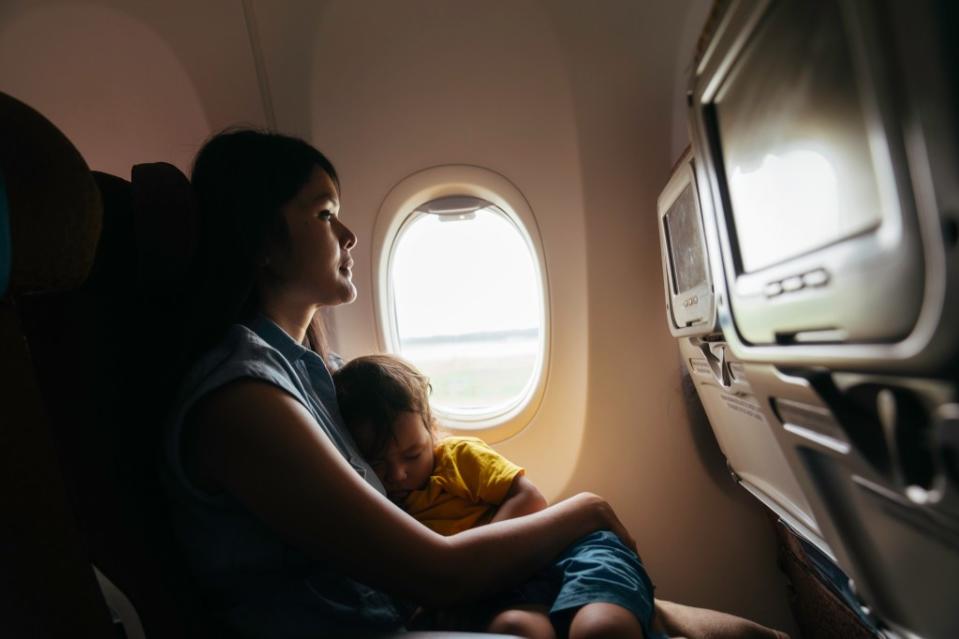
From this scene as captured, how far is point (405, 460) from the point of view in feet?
4.96

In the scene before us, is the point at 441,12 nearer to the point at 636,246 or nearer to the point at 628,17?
the point at 628,17

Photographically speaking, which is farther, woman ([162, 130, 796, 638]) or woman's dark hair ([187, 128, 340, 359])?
woman's dark hair ([187, 128, 340, 359])

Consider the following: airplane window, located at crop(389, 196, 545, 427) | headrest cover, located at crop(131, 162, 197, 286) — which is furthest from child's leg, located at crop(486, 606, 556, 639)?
airplane window, located at crop(389, 196, 545, 427)

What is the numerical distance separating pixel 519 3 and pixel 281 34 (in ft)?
2.65

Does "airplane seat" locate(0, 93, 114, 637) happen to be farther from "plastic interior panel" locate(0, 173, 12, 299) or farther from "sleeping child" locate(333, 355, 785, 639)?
"sleeping child" locate(333, 355, 785, 639)

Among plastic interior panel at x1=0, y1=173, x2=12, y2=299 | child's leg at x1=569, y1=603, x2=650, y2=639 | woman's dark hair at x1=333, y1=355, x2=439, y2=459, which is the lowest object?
child's leg at x1=569, y1=603, x2=650, y2=639

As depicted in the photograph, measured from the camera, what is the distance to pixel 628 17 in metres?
1.80

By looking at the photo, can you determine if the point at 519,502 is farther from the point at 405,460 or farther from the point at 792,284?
the point at 792,284

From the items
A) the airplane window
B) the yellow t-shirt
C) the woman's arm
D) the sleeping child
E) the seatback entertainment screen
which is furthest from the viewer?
the airplane window

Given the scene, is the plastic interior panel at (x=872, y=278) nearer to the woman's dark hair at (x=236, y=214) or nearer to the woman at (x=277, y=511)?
the woman at (x=277, y=511)

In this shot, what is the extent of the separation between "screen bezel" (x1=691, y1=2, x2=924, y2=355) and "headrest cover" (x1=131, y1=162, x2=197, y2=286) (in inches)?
33.9

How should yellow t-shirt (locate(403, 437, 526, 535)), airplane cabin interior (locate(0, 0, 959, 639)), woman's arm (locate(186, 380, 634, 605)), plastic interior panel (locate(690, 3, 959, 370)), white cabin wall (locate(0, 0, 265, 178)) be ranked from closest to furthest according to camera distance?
plastic interior panel (locate(690, 3, 959, 370)) < airplane cabin interior (locate(0, 0, 959, 639)) < woman's arm (locate(186, 380, 634, 605)) < yellow t-shirt (locate(403, 437, 526, 535)) < white cabin wall (locate(0, 0, 265, 178))

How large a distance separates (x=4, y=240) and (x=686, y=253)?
1.34 m

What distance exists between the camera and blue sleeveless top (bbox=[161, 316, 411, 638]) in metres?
0.96
